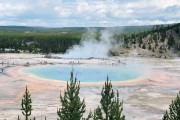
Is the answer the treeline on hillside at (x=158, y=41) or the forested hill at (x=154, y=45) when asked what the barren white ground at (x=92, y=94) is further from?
the treeline on hillside at (x=158, y=41)

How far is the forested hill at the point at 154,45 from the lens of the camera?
5305 inches

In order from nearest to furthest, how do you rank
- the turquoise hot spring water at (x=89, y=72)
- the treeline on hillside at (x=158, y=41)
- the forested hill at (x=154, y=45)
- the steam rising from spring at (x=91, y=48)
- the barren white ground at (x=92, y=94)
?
1. the barren white ground at (x=92, y=94)
2. the turquoise hot spring water at (x=89, y=72)
3. the forested hill at (x=154, y=45)
4. the treeline on hillside at (x=158, y=41)
5. the steam rising from spring at (x=91, y=48)

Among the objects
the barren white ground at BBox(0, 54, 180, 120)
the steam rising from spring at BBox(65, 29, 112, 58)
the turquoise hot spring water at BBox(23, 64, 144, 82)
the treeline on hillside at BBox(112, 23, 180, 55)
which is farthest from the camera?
the steam rising from spring at BBox(65, 29, 112, 58)

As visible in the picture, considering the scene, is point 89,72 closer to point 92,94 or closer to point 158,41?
point 92,94

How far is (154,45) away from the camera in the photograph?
139m

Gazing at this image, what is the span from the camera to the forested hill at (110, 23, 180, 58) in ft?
442

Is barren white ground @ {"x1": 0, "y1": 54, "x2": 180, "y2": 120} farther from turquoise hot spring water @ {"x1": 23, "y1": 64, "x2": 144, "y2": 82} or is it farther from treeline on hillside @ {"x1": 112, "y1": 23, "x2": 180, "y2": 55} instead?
treeline on hillside @ {"x1": 112, "y1": 23, "x2": 180, "y2": 55}

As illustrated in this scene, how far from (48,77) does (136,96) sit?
26332 mm

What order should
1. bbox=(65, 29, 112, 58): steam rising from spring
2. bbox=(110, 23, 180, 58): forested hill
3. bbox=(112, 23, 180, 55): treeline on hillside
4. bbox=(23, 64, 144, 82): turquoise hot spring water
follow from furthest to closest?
1. bbox=(65, 29, 112, 58): steam rising from spring
2. bbox=(112, 23, 180, 55): treeline on hillside
3. bbox=(110, 23, 180, 58): forested hill
4. bbox=(23, 64, 144, 82): turquoise hot spring water

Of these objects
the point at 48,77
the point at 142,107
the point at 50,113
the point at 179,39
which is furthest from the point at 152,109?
the point at 179,39

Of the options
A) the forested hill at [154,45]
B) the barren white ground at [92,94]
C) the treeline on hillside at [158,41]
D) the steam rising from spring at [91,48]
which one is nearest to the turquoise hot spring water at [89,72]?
the barren white ground at [92,94]

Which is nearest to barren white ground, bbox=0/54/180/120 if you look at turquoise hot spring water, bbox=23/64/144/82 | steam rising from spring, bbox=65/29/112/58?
turquoise hot spring water, bbox=23/64/144/82

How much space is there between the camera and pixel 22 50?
509 feet

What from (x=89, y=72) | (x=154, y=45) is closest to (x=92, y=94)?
(x=89, y=72)
